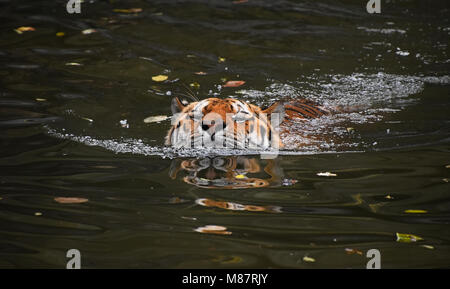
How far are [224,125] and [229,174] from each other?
48 cm

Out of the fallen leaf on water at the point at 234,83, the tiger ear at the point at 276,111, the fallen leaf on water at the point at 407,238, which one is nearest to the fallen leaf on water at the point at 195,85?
the fallen leaf on water at the point at 234,83

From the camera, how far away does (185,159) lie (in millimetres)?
5125

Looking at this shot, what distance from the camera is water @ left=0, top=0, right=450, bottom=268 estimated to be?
3516 millimetres

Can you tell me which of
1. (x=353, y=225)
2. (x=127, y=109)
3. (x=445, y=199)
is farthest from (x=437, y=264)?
(x=127, y=109)

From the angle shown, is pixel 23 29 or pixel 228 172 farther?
pixel 23 29

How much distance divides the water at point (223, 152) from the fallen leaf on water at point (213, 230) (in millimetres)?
14

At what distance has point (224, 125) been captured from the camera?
503cm

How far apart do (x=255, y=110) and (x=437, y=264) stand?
8.47ft

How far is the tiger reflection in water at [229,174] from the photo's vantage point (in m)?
4.04

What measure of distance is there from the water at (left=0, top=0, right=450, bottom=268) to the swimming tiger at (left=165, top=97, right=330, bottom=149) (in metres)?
0.15

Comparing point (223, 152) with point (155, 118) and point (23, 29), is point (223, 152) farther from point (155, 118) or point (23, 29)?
point (23, 29)

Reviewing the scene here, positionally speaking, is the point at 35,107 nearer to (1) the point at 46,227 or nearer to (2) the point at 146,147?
(2) the point at 146,147

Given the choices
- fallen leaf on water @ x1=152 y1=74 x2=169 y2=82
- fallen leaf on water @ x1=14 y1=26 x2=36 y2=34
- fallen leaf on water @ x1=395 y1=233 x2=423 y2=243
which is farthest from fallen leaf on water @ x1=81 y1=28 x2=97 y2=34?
fallen leaf on water @ x1=395 y1=233 x2=423 y2=243

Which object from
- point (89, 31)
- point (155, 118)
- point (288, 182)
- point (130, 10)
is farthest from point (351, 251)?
point (130, 10)
